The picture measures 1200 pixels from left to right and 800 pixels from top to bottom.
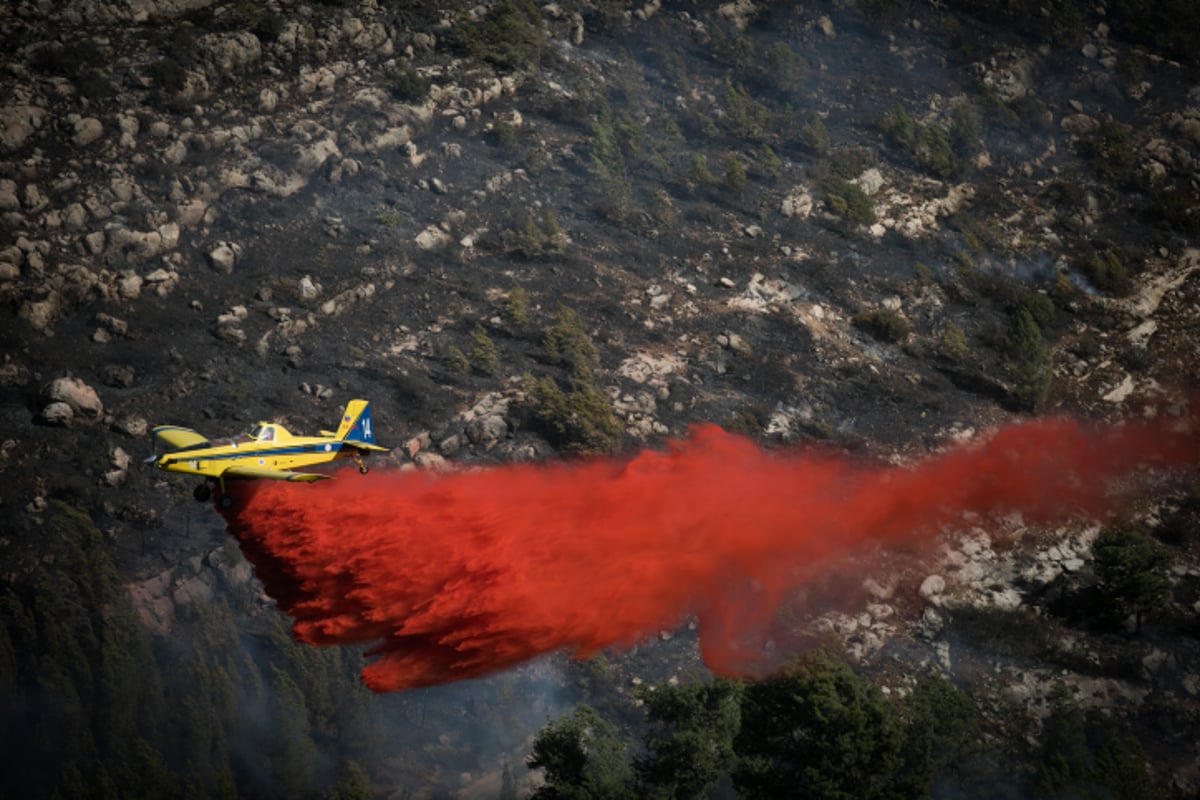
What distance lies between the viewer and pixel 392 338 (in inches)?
2298

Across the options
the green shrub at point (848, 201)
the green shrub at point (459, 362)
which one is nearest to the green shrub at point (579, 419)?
the green shrub at point (459, 362)

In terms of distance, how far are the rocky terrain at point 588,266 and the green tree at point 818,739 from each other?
10.6 m

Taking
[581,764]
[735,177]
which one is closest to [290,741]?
[581,764]

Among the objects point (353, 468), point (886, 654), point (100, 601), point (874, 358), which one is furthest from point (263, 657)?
point (874, 358)

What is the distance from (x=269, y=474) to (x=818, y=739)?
71.6 feet

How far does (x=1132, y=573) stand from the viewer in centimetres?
4800

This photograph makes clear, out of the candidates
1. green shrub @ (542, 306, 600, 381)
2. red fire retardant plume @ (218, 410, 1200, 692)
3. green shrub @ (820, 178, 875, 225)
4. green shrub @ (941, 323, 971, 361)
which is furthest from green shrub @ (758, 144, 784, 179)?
red fire retardant plume @ (218, 410, 1200, 692)

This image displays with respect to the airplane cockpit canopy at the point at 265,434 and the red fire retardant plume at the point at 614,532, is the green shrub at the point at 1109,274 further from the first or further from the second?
the airplane cockpit canopy at the point at 265,434

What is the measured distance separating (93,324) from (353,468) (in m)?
18.7

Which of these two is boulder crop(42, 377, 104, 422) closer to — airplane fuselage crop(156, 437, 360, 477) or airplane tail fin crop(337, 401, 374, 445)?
airplane fuselage crop(156, 437, 360, 477)

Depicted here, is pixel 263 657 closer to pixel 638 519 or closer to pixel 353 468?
pixel 353 468

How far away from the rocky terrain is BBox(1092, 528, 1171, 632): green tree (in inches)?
68.7

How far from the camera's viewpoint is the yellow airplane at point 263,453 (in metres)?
37.2

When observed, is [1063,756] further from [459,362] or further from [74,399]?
[74,399]
